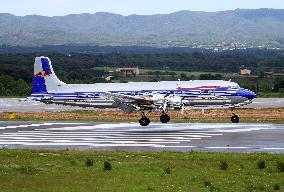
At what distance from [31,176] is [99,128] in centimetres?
2501

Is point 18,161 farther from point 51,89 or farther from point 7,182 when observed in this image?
point 51,89

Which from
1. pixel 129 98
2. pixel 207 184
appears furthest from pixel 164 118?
pixel 207 184

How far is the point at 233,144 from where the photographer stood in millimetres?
40625

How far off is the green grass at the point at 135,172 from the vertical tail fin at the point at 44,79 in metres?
22.2

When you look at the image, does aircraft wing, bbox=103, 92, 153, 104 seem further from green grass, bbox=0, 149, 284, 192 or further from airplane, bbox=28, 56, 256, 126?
green grass, bbox=0, 149, 284, 192

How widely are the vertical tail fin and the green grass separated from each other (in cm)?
2216

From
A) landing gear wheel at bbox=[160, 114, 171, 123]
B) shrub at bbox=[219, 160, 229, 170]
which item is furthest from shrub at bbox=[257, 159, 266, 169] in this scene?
landing gear wheel at bbox=[160, 114, 171, 123]

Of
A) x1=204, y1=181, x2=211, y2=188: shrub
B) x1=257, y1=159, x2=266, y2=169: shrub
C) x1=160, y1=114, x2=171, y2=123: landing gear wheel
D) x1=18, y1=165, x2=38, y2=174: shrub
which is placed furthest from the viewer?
x1=160, y1=114, x2=171, y2=123: landing gear wheel

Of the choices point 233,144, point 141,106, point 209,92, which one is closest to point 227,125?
point 209,92

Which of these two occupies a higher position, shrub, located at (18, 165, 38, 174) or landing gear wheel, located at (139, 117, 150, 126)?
shrub, located at (18, 165, 38, 174)

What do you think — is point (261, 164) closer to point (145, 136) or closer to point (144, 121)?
point (145, 136)

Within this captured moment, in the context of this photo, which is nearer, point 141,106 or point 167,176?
point 167,176

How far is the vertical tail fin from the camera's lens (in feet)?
194

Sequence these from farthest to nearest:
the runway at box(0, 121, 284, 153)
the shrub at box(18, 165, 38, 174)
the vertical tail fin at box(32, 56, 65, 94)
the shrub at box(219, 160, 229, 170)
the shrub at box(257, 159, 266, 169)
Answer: the vertical tail fin at box(32, 56, 65, 94), the runway at box(0, 121, 284, 153), the shrub at box(257, 159, 266, 169), the shrub at box(219, 160, 229, 170), the shrub at box(18, 165, 38, 174)
